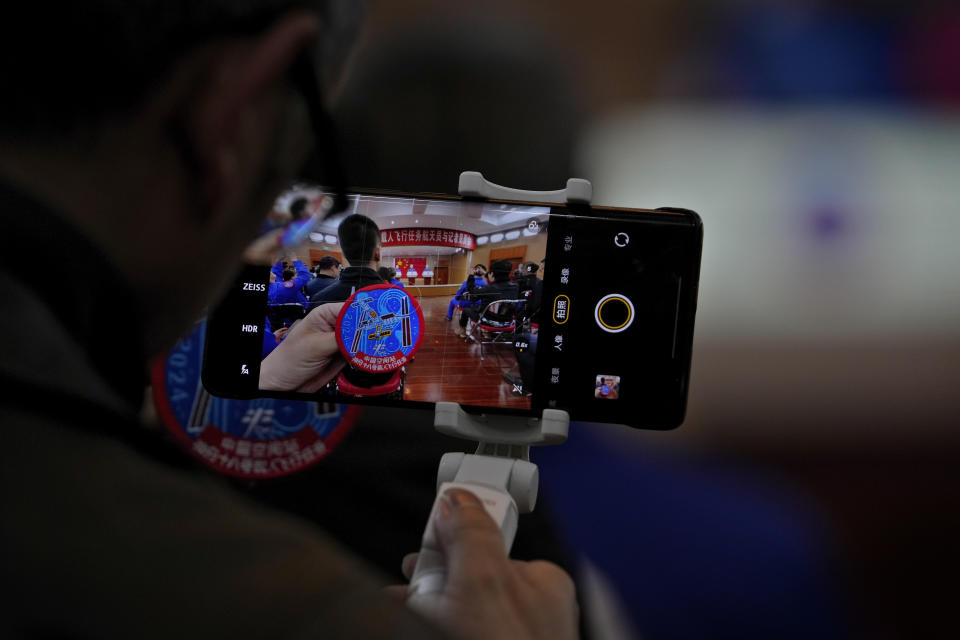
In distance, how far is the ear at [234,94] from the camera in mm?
249

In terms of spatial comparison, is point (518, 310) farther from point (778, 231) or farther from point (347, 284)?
point (778, 231)

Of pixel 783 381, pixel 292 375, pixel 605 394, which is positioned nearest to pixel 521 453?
pixel 605 394

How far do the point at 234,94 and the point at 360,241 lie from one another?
0.49 metres

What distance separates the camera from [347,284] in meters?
0.74

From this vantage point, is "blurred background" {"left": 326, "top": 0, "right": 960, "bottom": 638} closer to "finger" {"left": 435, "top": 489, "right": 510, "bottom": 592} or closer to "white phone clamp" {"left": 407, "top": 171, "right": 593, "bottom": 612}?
"white phone clamp" {"left": 407, "top": 171, "right": 593, "bottom": 612}

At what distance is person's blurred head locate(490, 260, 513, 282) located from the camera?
0.73 metres

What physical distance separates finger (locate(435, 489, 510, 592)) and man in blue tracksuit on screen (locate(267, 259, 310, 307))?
299mm

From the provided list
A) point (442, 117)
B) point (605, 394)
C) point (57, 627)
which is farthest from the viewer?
point (442, 117)

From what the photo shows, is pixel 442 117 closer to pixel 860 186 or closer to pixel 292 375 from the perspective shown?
pixel 292 375

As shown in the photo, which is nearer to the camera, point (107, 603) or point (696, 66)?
point (107, 603)

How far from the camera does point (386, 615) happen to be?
22 centimetres

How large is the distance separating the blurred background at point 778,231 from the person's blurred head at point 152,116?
67 cm

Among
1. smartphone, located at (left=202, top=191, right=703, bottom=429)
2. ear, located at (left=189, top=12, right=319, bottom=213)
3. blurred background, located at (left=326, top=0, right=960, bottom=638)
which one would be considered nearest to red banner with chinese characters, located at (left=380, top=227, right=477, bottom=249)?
smartphone, located at (left=202, top=191, right=703, bottom=429)

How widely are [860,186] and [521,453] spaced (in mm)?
526
